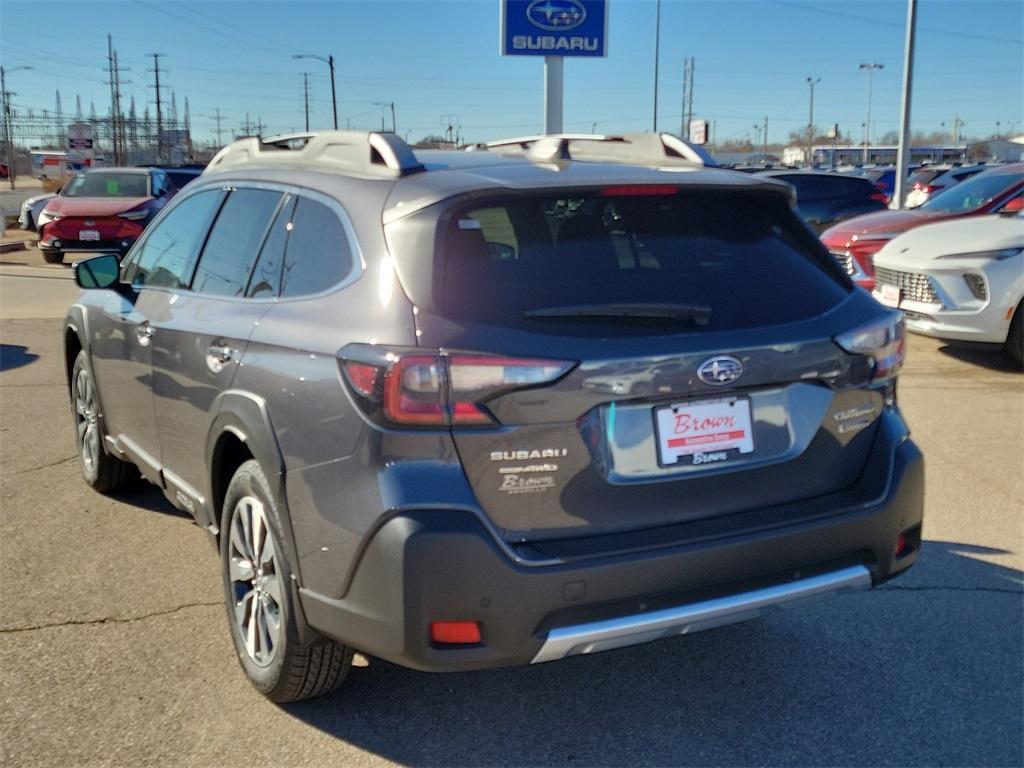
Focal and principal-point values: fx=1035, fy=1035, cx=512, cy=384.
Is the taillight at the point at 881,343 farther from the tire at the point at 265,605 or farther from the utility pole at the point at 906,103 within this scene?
the utility pole at the point at 906,103

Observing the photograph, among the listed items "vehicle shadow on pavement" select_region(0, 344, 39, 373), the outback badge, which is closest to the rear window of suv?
the outback badge

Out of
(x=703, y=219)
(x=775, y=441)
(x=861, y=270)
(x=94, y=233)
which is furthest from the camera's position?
(x=94, y=233)

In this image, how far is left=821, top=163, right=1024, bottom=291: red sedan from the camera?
34.7 feet

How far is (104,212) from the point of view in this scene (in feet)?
55.8

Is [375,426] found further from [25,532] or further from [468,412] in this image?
[25,532]

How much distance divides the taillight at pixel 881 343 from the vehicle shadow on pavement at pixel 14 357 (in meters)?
8.05

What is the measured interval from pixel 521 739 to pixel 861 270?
334 inches

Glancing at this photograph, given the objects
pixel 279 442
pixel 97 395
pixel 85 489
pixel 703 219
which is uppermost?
pixel 703 219

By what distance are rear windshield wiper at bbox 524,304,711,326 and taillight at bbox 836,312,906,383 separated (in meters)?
0.47

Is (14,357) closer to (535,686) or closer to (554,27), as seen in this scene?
(535,686)

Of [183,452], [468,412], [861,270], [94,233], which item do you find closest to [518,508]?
[468,412]

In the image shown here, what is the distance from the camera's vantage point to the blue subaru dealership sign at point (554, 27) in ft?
49.4

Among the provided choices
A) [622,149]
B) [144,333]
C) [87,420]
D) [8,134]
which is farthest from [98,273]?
[8,134]

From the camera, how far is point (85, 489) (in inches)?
226
